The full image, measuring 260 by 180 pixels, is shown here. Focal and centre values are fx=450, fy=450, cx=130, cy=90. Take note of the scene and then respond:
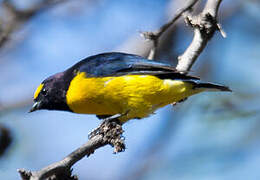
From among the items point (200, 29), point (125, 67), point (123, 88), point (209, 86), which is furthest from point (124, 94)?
point (200, 29)

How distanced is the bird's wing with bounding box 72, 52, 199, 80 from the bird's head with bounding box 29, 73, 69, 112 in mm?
279

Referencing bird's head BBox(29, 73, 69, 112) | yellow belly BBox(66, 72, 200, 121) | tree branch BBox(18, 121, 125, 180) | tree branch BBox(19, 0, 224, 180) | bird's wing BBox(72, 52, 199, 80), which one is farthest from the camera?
bird's head BBox(29, 73, 69, 112)

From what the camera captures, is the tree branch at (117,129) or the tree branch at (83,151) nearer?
the tree branch at (83,151)

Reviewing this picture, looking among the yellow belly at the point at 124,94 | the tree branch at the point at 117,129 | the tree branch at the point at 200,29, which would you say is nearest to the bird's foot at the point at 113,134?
the tree branch at the point at 117,129

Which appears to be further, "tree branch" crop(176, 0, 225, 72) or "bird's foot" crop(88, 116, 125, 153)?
"tree branch" crop(176, 0, 225, 72)

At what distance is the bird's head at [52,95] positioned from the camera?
5.00 metres

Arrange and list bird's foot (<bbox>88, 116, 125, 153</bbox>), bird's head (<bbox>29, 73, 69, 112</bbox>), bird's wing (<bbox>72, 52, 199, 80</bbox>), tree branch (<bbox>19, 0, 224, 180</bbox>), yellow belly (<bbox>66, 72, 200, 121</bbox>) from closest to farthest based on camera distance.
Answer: tree branch (<bbox>19, 0, 224, 180</bbox>) < bird's foot (<bbox>88, 116, 125, 153</bbox>) < yellow belly (<bbox>66, 72, 200, 121</bbox>) < bird's wing (<bbox>72, 52, 199, 80</bbox>) < bird's head (<bbox>29, 73, 69, 112</bbox>)

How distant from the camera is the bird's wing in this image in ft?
15.7

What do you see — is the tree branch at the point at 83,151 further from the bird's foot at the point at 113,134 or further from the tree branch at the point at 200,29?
the tree branch at the point at 200,29

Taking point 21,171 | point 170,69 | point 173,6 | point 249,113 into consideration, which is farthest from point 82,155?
point 173,6

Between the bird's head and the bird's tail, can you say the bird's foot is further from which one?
the bird's tail

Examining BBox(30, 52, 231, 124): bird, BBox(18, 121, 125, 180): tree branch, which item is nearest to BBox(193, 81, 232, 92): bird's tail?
BBox(30, 52, 231, 124): bird

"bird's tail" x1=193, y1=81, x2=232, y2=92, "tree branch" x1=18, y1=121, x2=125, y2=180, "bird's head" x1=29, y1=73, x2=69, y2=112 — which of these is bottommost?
"tree branch" x1=18, y1=121, x2=125, y2=180

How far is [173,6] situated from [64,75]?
3.16m
